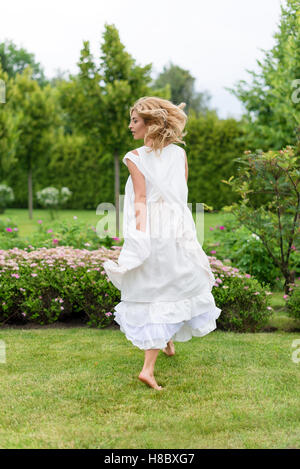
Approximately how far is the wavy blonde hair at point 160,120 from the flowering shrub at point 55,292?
1.83 meters

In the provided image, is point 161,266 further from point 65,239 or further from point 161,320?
point 65,239

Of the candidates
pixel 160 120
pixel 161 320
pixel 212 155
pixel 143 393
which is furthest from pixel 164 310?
pixel 212 155

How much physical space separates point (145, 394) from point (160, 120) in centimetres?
184

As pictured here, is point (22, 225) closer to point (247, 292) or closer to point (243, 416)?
point (247, 292)

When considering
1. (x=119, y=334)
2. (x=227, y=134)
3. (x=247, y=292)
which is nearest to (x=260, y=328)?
(x=247, y=292)

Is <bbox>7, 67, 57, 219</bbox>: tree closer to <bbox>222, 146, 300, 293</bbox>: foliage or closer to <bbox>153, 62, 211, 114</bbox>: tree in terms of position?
<bbox>222, 146, 300, 293</bbox>: foliage

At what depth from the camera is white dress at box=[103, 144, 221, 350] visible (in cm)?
330

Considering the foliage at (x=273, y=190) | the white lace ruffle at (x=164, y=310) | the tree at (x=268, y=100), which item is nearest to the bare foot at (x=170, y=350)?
the white lace ruffle at (x=164, y=310)

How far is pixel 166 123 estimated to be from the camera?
3430 millimetres

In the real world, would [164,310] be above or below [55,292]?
above

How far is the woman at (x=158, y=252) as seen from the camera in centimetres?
330

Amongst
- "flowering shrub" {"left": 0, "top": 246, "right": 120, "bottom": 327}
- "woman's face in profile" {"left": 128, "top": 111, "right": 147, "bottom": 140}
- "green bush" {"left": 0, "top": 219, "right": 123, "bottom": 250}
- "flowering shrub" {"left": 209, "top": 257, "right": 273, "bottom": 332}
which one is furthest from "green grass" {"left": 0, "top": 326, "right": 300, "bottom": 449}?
"green bush" {"left": 0, "top": 219, "right": 123, "bottom": 250}

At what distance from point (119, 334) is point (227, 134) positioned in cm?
1505

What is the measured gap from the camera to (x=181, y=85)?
133ft
